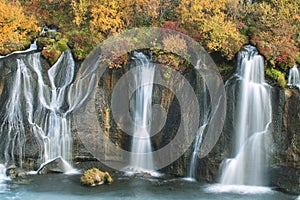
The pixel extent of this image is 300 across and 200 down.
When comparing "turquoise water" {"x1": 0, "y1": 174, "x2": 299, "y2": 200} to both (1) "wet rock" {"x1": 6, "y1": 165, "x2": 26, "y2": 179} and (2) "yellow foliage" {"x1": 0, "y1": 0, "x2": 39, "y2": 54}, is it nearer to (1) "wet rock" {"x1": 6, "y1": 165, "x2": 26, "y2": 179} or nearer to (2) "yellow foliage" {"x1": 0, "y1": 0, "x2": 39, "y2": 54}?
(1) "wet rock" {"x1": 6, "y1": 165, "x2": 26, "y2": 179}

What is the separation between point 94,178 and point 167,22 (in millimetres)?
Answer: 8623

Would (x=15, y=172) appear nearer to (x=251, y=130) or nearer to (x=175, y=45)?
(x=175, y=45)

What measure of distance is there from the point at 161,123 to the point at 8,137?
682cm

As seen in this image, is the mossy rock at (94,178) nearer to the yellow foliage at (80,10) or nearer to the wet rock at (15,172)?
the wet rock at (15,172)

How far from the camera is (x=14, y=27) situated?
20.5 m

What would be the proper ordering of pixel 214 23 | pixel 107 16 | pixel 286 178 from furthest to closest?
pixel 107 16 → pixel 214 23 → pixel 286 178

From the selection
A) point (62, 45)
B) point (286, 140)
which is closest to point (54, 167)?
point (62, 45)

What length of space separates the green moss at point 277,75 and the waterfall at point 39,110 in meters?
7.72

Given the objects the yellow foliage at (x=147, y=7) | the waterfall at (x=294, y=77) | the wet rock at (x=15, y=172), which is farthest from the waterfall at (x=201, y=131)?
the wet rock at (x=15, y=172)

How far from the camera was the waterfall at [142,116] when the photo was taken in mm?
18875

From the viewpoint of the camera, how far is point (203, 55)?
18.7 m

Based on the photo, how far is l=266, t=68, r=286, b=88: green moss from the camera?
1672 cm

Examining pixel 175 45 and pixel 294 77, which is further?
pixel 175 45

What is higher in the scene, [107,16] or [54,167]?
[107,16]
